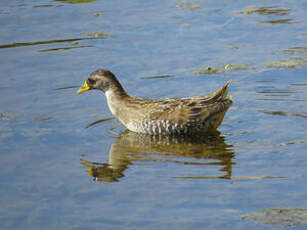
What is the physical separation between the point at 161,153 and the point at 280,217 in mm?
2714

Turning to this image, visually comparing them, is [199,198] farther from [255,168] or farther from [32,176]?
[32,176]

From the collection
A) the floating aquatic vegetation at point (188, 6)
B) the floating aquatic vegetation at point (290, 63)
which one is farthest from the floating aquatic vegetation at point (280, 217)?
the floating aquatic vegetation at point (188, 6)

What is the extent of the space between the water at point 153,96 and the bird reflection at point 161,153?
0.03m

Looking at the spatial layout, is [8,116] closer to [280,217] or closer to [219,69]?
[219,69]

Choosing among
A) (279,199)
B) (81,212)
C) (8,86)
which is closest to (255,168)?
(279,199)

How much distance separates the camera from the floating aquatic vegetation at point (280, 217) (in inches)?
310

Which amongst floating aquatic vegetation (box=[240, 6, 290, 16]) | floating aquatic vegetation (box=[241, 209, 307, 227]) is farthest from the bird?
floating aquatic vegetation (box=[240, 6, 290, 16])

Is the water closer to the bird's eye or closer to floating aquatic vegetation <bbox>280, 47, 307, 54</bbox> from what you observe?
floating aquatic vegetation <bbox>280, 47, 307, 54</bbox>

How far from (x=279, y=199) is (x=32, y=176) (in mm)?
2984

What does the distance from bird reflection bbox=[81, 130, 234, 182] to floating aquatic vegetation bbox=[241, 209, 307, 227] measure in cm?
121

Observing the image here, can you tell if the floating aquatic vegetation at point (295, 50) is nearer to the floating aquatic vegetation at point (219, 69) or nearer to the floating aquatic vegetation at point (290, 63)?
the floating aquatic vegetation at point (290, 63)

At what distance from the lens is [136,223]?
26.3ft

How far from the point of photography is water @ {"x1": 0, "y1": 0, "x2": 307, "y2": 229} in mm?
8500

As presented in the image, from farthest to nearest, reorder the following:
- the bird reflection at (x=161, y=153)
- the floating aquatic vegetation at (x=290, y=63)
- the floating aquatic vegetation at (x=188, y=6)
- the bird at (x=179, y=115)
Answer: the floating aquatic vegetation at (x=188, y=6) → the floating aquatic vegetation at (x=290, y=63) → the bird at (x=179, y=115) → the bird reflection at (x=161, y=153)
